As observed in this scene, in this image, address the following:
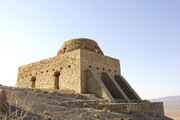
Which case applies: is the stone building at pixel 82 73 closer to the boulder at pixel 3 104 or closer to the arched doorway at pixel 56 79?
the arched doorway at pixel 56 79

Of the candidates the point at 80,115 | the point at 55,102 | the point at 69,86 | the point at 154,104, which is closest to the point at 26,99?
the point at 55,102

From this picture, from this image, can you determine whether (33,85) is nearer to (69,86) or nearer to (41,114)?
(69,86)

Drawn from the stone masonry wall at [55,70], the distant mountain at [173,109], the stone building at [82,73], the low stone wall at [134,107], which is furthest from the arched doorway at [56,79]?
the distant mountain at [173,109]

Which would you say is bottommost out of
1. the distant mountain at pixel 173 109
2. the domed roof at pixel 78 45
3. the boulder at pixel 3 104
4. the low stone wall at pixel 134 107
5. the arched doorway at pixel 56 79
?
the distant mountain at pixel 173 109

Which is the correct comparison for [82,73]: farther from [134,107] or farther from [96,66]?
[134,107]

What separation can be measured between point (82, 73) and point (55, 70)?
11.5ft

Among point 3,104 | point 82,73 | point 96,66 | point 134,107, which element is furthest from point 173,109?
point 3,104

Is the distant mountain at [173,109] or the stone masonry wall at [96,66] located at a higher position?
the stone masonry wall at [96,66]

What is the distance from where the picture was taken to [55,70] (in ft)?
54.0

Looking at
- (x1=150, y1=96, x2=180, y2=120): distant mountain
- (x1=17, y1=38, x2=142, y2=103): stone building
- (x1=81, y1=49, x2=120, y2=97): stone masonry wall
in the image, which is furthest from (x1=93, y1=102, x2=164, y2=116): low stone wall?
(x1=150, y1=96, x2=180, y2=120): distant mountain

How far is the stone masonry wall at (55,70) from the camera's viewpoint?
14.7 m

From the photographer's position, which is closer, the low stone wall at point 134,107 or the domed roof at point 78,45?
the low stone wall at point 134,107

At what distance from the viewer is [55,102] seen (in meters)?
8.89

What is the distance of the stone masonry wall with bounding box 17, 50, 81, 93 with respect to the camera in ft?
48.1
